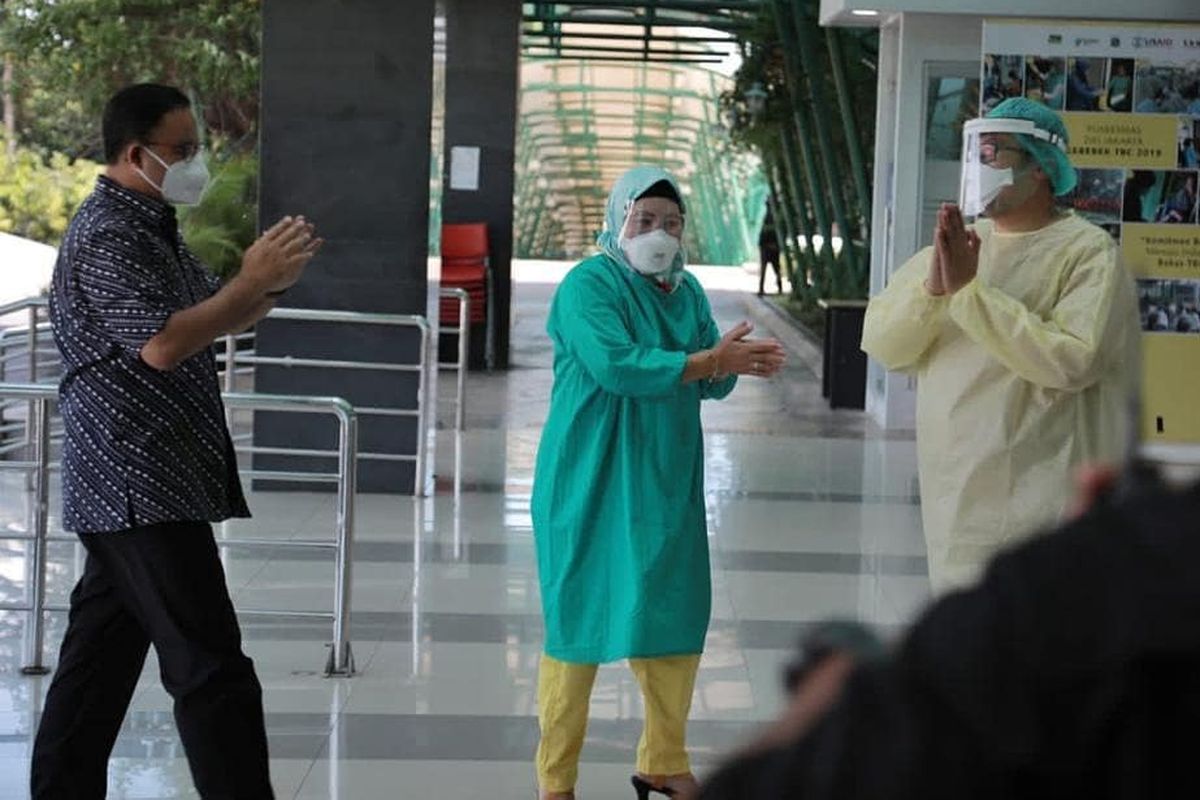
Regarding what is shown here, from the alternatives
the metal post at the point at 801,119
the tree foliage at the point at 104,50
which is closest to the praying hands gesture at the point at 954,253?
the tree foliage at the point at 104,50

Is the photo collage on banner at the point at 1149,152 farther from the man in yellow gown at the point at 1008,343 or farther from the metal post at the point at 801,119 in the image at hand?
the metal post at the point at 801,119

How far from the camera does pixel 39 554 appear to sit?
5480 mm

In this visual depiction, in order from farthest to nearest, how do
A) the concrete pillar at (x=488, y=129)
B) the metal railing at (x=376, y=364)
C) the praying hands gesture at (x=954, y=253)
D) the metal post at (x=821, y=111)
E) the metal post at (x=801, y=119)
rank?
1. the metal post at (x=801, y=119)
2. the metal post at (x=821, y=111)
3. the concrete pillar at (x=488, y=129)
4. the metal railing at (x=376, y=364)
5. the praying hands gesture at (x=954, y=253)

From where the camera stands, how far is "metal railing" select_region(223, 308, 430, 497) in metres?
8.70

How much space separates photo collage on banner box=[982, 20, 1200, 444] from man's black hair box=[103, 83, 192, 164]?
23.0 ft

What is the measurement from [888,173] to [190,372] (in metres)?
9.10

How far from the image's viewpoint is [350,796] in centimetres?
445

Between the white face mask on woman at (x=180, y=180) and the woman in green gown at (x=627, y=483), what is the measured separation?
79 centimetres

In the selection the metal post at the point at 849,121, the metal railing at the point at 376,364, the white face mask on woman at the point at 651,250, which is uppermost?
the metal post at the point at 849,121

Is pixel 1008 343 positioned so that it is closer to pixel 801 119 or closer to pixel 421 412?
pixel 421 412

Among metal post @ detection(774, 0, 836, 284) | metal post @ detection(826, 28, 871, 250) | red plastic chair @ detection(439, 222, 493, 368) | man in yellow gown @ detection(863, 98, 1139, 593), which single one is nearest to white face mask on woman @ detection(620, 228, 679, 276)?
man in yellow gown @ detection(863, 98, 1139, 593)

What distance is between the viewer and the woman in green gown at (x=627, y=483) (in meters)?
4.04

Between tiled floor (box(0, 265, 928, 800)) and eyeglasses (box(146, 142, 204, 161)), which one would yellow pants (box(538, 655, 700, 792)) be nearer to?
tiled floor (box(0, 265, 928, 800))

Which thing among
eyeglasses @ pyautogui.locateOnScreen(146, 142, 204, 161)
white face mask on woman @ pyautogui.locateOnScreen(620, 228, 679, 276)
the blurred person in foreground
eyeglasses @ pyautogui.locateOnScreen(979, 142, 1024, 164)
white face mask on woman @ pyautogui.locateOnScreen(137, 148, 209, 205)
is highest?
eyeglasses @ pyautogui.locateOnScreen(979, 142, 1024, 164)
